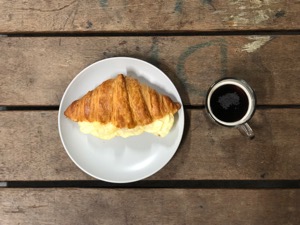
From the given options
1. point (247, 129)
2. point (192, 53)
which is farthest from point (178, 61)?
point (247, 129)

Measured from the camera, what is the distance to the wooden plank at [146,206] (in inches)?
38.6

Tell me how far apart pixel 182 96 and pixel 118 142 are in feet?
0.73

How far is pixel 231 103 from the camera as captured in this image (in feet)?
3.01

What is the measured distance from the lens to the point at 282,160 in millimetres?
976

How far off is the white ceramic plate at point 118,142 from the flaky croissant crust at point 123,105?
0.19 feet

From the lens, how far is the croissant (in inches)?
34.6

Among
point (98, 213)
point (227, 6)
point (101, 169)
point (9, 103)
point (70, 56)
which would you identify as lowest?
point (98, 213)

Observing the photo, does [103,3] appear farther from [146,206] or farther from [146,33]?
[146,206]

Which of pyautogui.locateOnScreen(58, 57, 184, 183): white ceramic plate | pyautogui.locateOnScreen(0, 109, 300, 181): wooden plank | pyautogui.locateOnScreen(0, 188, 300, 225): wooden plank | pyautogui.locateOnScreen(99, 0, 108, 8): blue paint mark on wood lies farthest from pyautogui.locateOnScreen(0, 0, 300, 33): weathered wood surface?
pyautogui.locateOnScreen(0, 188, 300, 225): wooden plank

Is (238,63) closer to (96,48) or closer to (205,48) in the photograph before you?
(205,48)

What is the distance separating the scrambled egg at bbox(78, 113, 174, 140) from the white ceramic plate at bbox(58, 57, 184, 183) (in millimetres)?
37

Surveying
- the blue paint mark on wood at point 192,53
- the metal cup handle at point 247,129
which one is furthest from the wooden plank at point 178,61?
the metal cup handle at point 247,129

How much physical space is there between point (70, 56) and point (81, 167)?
12.4 inches

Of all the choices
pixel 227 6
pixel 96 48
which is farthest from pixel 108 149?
pixel 227 6
